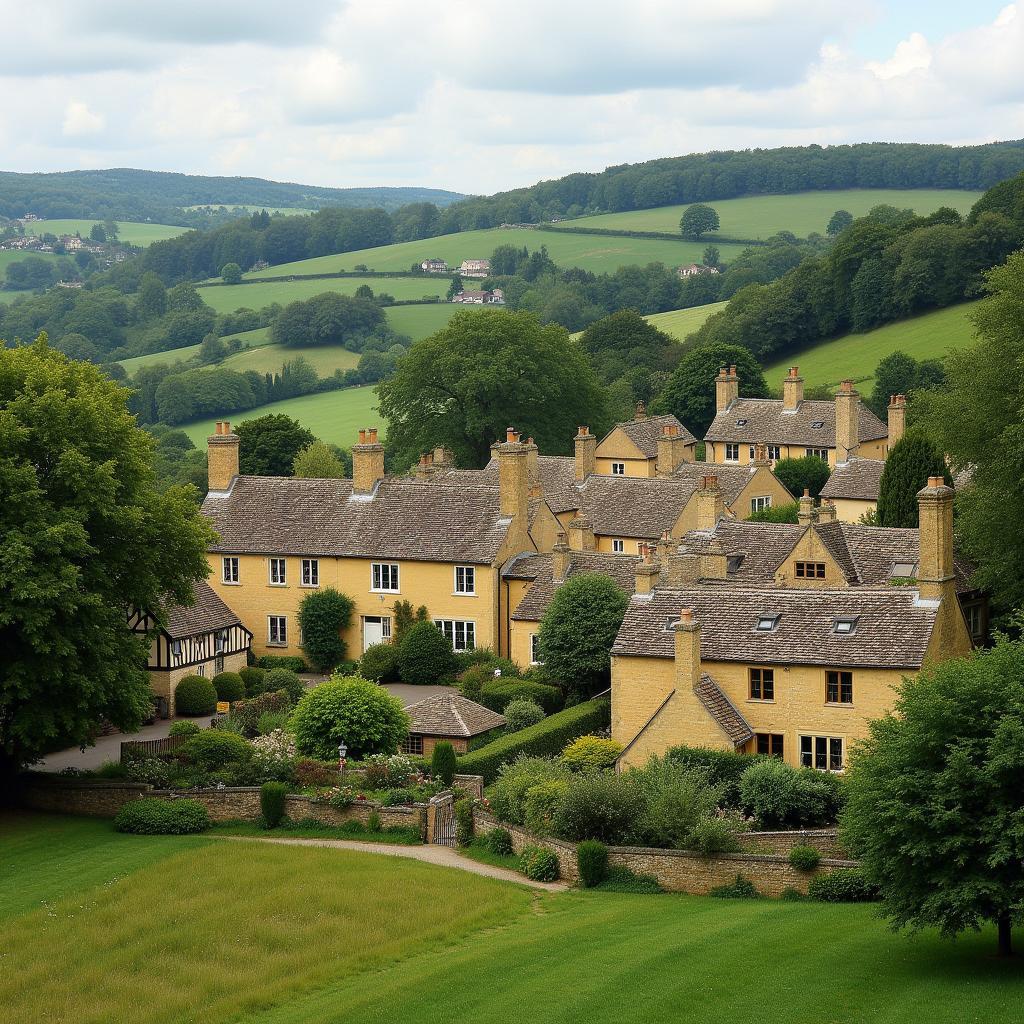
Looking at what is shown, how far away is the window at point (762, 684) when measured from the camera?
4903 cm

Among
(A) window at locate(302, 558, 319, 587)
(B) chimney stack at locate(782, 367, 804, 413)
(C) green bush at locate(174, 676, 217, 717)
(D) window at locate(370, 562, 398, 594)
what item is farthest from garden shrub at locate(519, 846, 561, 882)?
(B) chimney stack at locate(782, 367, 804, 413)

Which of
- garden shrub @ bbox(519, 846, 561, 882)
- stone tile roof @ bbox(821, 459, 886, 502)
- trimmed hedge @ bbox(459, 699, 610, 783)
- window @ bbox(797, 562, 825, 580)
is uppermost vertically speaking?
stone tile roof @ bbox(821, 459, 886, 502)

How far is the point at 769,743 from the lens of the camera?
49031 millimetres

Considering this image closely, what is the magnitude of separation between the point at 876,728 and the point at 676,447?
53566 mm

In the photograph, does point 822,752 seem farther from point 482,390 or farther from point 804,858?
point 482,390

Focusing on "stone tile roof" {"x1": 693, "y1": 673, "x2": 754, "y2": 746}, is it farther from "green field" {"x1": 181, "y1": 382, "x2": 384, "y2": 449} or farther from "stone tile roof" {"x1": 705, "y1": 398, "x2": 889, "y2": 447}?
"green field" {"x1": 181, "y1": 382, "x2": 384, "y2": 449}

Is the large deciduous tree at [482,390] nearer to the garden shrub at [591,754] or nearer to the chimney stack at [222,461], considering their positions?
the chimney stack at [222,461]

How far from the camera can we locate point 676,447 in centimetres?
Answer: 8794

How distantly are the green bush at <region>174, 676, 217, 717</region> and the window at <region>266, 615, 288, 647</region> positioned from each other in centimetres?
804

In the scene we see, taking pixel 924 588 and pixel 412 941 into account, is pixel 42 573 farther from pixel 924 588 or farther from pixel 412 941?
pixel 924 588

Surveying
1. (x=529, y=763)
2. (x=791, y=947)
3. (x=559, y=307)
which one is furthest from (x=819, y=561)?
(x=559, y=307)

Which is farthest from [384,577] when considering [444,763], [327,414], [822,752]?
[327,414]

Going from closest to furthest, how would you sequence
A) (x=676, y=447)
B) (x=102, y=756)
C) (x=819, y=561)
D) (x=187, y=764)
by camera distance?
(x=187, y=764) → (x=102, y=756) → (x=819, y=561) → (x=676, y=447)

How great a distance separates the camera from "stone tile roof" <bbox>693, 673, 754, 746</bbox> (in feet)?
158
